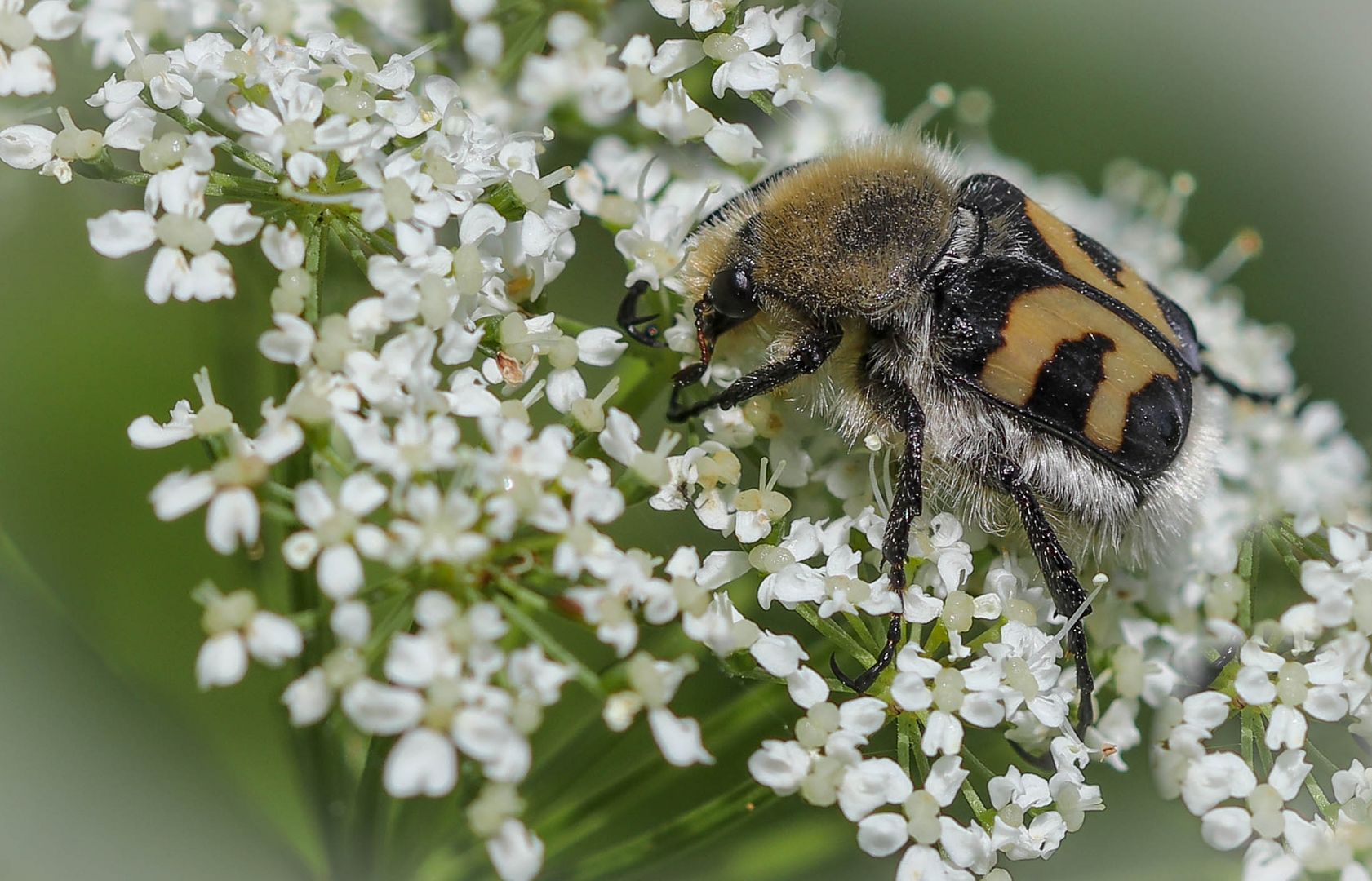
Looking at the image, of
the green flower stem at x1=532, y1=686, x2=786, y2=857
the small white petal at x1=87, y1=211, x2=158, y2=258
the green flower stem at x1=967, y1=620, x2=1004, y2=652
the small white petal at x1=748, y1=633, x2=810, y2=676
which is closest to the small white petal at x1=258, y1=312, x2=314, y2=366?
the small white petal at x1=87, y1=211, x2=158, y2=258

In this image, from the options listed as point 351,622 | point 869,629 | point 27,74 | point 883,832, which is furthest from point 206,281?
point 883,832

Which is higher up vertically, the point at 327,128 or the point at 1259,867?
the point at 327,128

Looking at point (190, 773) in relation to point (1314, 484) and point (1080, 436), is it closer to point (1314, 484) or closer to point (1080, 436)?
point (1080, 436)

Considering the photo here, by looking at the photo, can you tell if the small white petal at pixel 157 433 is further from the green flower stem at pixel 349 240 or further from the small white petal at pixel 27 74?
the small white petal at pixel 27 74

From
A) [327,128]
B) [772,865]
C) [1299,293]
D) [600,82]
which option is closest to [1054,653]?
[772,865]

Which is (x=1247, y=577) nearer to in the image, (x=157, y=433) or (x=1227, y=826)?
(x=1227, y=826)

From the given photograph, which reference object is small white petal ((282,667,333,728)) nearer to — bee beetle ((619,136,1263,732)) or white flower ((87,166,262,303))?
white flower ((87,166,262,303))

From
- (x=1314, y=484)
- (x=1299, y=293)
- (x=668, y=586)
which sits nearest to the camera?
(x=668, y=586)
